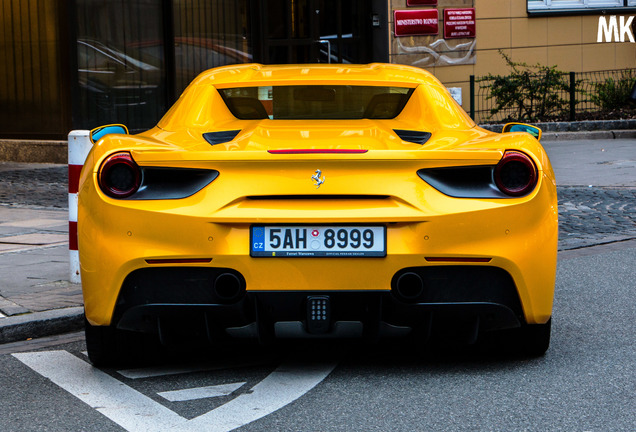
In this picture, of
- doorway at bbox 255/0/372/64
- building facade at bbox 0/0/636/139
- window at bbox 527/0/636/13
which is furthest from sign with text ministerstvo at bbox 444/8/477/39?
doorway at bbox 255/0/372/64

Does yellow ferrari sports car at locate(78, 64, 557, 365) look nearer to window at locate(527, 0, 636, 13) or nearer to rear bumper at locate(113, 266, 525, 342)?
rear bumper at locate(113, 266, 525, 342)

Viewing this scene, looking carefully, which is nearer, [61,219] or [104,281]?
[104,281]

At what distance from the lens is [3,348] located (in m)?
5.20

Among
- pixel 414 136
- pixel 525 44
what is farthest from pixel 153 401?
pixel 525 44

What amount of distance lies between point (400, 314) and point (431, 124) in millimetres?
1136

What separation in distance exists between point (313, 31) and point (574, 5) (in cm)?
541

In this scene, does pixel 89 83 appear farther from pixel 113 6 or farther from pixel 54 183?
pixel 54 183

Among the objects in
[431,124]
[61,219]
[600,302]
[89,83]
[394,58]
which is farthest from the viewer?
[394,58]

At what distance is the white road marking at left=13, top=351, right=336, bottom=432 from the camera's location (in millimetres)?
3814

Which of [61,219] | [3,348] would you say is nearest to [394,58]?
[61,219]

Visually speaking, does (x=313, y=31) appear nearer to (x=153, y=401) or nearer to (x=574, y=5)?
(x=574, y=5)

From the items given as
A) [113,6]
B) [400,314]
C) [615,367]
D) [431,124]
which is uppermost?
[113,6]

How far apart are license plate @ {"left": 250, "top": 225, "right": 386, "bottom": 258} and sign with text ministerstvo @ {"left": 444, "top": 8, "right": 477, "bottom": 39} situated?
55.4ft

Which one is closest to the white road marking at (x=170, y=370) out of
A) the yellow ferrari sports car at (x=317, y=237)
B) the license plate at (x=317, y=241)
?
the yellow ferrari sports car at (x=317, y=237)
